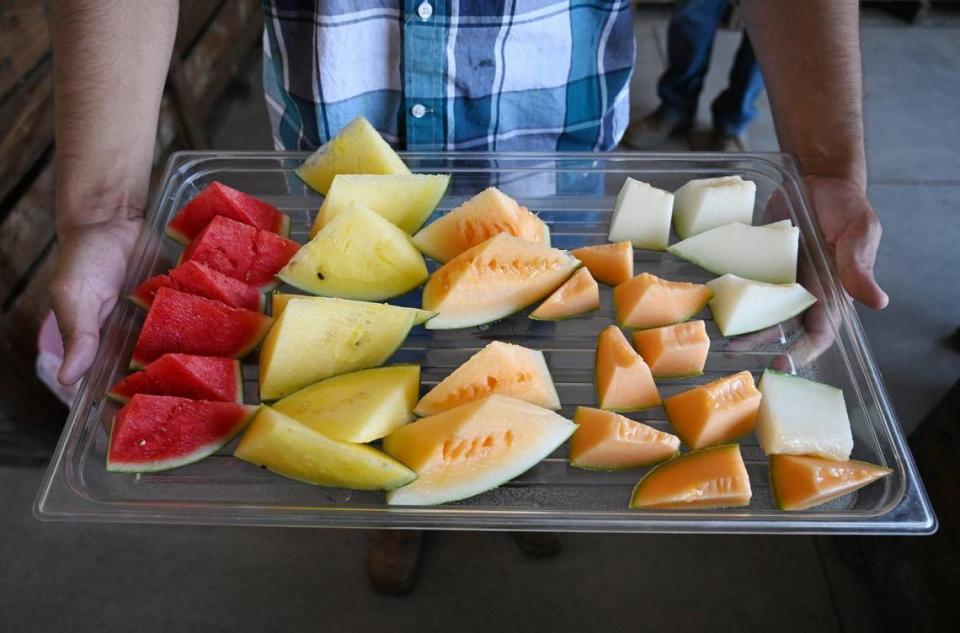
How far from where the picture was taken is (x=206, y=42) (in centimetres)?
265

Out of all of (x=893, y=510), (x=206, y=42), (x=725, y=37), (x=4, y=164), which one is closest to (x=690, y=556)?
(x=893, y=510)

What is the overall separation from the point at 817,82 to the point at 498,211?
23.6 inches

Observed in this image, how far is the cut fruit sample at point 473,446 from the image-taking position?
2.90 feet

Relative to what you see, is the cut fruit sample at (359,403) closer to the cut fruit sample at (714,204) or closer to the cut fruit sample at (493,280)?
the cut fruit sample at (493,280)

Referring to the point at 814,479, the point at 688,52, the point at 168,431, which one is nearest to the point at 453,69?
the point at 168,431

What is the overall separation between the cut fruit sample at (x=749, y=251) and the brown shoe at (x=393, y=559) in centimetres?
87

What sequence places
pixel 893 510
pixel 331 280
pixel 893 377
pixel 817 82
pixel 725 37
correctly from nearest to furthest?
pixel 893 510 → pixel 331 280 → pixel 817 82 → pixel 893 377 → pixel 725 37

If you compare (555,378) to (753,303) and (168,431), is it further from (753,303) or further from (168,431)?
(168,431)

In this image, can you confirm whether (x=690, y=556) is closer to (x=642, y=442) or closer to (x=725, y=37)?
(x=642, y=442)

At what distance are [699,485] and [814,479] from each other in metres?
0.14

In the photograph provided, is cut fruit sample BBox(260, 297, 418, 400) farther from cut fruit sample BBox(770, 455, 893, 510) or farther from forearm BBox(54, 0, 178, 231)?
cut fruit sample BBox(770, 455, 893, 510)

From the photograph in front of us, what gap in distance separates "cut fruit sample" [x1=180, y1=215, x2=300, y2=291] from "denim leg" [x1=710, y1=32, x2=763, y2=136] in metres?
2.10

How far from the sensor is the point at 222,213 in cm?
116

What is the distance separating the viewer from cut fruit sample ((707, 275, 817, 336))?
3.50 ft
